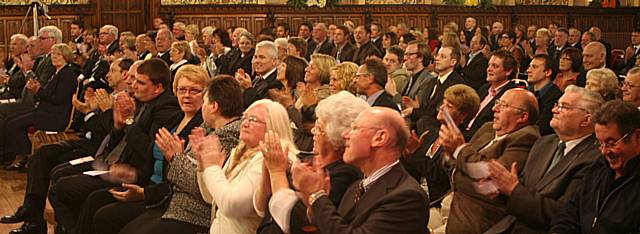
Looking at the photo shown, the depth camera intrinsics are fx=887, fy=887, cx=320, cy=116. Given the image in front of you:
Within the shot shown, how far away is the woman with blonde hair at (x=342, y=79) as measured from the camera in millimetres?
6121

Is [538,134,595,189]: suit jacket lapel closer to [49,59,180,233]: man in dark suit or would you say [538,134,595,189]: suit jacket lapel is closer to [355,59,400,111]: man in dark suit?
[355,59,400,111]: man in dark suit

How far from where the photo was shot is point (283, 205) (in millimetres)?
3352

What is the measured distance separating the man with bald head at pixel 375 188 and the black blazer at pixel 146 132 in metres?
1.93

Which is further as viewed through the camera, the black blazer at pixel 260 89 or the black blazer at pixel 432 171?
the black blazer at pixel 260 89

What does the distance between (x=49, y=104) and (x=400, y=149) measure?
5.73 m

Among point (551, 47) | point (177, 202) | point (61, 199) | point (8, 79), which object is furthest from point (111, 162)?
point (551, 47)

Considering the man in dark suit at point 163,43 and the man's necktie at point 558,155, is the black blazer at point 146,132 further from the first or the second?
the man in dark suit at point 163,43

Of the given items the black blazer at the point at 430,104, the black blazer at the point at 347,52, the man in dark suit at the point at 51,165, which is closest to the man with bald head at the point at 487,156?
the black blazer at the point at 430,104

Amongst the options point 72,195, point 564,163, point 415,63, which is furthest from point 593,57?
point 72,195

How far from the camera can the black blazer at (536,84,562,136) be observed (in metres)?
6.12

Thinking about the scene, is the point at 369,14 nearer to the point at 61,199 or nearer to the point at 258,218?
the point at 61,199

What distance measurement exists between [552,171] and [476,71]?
5529 millimetres

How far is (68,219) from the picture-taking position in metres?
5.44

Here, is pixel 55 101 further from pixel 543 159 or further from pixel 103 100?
pixel 543 159
